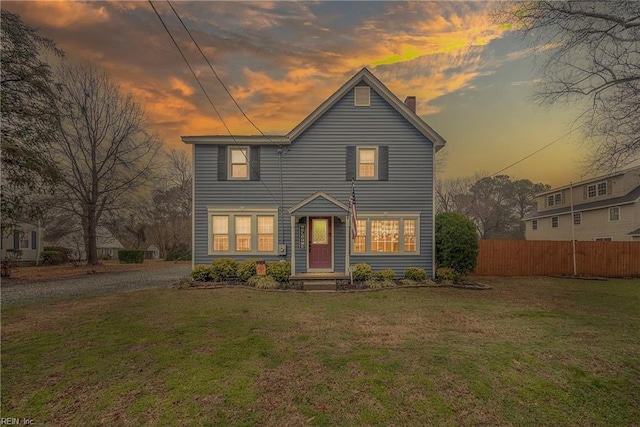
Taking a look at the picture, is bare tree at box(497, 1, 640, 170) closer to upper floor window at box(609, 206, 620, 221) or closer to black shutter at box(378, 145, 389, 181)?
black shutter at box(378, 145, 389, 181)

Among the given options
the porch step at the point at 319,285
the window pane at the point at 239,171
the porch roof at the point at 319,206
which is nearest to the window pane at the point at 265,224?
the porch roof at the point at 319,206

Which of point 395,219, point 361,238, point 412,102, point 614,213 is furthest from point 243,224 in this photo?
point 614,213

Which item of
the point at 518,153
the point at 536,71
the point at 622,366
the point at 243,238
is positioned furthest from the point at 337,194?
the point at 518,153

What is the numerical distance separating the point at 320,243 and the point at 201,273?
528cm

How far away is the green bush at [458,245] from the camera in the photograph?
13.5m

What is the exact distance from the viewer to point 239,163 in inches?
564

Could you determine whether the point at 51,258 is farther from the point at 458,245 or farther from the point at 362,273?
the point at 458,245

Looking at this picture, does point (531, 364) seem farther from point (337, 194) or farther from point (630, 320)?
point (337, 194)

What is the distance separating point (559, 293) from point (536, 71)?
831 centimetres

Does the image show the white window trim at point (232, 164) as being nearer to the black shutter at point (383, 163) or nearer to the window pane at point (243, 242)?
the window pane at point (243, 242)

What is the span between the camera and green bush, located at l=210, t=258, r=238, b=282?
43.9 ft

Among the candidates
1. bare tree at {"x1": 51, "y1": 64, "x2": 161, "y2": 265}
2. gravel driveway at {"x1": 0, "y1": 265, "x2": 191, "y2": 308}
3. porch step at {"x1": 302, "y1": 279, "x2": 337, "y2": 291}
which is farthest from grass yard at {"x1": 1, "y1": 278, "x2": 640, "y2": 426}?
bare tree at {"x1": 51, "y1": 64, "x2": 161, "y2": 265}

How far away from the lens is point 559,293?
1215cm

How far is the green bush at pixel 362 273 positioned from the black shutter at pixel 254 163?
5964 millimetres
